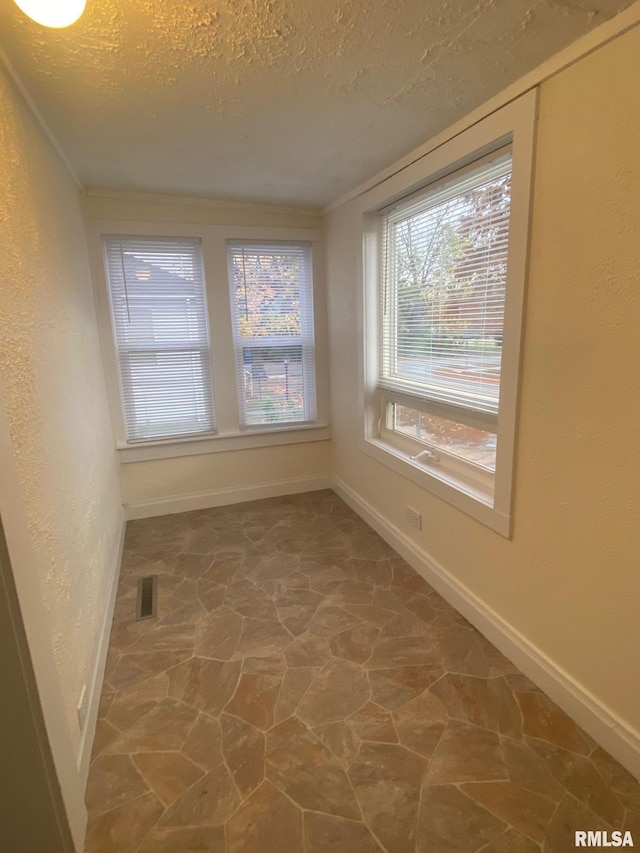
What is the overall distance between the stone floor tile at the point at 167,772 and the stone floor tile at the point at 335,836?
408mm

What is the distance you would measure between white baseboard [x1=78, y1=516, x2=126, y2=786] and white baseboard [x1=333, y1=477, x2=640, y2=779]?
1682 millimetres

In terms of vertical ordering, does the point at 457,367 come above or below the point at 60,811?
above

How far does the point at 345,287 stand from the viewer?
9.91 feet

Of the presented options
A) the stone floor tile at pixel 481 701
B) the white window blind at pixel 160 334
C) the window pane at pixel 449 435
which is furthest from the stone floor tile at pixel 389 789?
the white window blind at pixel 160 334

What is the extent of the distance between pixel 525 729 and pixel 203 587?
5.60ft

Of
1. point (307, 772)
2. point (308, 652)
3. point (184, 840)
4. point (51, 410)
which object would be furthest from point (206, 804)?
point (51, 410)

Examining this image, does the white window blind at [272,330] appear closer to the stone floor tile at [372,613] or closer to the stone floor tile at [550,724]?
the stone floor tile at [372,613]

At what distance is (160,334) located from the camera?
10.2 feet

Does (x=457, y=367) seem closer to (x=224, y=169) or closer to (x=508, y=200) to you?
(x=508, y=200)

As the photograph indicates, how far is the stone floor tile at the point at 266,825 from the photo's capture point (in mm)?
1203

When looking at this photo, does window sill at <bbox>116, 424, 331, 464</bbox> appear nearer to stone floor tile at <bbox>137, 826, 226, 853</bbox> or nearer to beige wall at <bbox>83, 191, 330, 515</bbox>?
beige wall at <bbox>83, 191, 330, 515</bbox>

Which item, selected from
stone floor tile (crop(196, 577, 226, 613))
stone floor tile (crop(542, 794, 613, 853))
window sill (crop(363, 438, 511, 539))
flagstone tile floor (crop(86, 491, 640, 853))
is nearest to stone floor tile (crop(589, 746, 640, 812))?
flagstone tile floor (crop(86, 491, 640, 853))

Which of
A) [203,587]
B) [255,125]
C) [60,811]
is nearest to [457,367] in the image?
[255,125]

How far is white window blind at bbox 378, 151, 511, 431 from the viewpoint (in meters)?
1.83
